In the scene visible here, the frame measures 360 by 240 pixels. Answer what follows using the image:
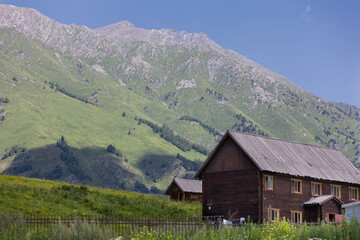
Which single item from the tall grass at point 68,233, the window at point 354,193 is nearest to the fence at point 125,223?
the tall grass at point 68,233

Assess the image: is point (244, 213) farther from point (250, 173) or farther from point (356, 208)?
point (356, 208)

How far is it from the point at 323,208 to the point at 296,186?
13.5 ft

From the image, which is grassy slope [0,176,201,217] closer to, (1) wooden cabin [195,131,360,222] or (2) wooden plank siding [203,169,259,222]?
(2) wooden plank siding [203,169,259,222]

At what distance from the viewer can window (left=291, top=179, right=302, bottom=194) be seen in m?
65.4

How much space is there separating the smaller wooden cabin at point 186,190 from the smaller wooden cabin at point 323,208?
36.2 metres

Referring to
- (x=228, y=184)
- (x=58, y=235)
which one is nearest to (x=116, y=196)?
(x=228, y=184)

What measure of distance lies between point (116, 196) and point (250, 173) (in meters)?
25.1

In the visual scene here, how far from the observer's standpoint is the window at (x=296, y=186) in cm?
6544

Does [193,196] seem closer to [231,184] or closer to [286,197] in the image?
[231,184]

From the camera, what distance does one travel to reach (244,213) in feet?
208

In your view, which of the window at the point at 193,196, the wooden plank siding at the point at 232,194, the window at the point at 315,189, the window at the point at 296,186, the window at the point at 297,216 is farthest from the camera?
the window at the point at 193,196

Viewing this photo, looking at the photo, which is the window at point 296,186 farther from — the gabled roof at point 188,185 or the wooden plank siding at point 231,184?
the gabled roof at point 188,185

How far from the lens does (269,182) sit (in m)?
63.2

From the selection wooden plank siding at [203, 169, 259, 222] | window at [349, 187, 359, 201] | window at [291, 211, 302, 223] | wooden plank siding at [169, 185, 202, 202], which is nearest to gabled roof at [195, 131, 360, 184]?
window at [349, 187, 359, 201]
